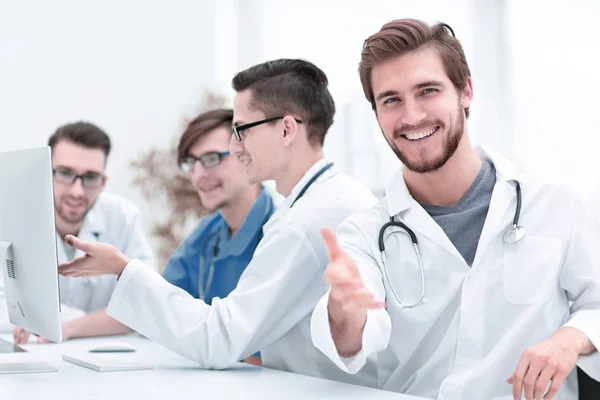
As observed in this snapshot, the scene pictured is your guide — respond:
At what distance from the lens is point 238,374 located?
6.32 ft

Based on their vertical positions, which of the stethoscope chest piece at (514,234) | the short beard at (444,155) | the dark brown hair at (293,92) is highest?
the dark brown hair at (293,92)

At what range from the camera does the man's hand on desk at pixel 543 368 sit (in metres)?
1.49

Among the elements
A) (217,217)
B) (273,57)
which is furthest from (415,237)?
(273,57)

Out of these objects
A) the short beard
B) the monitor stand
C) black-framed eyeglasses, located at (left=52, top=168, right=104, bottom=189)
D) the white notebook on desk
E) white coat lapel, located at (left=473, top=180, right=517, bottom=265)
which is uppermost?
the short beard

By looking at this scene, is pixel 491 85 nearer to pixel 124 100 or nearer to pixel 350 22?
pixel 350 22

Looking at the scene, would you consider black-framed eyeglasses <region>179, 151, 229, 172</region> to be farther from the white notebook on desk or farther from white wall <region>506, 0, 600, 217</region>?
white wall <region>506, 0, 600, 217</region>

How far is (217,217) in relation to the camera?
3064 millimetres

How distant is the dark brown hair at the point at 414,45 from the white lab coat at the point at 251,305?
495 mm

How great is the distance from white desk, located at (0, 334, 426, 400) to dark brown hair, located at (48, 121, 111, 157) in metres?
1.50

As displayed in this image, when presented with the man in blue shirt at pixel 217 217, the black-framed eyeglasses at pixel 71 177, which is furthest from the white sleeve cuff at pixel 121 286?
the black-framed eyeglasses at pixel 71 177

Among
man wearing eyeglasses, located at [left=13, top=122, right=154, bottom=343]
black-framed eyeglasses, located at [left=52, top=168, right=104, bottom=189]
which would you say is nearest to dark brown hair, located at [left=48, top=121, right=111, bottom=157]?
man wearing eyeglasses, located at [left=13, top=122, right=154, bottom=343]

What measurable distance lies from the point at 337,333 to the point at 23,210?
35.8 inches

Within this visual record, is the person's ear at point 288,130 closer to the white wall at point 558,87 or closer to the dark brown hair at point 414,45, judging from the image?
the dark brown hair at point 414,45

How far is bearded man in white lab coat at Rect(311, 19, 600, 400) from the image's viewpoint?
1743 millimetres
